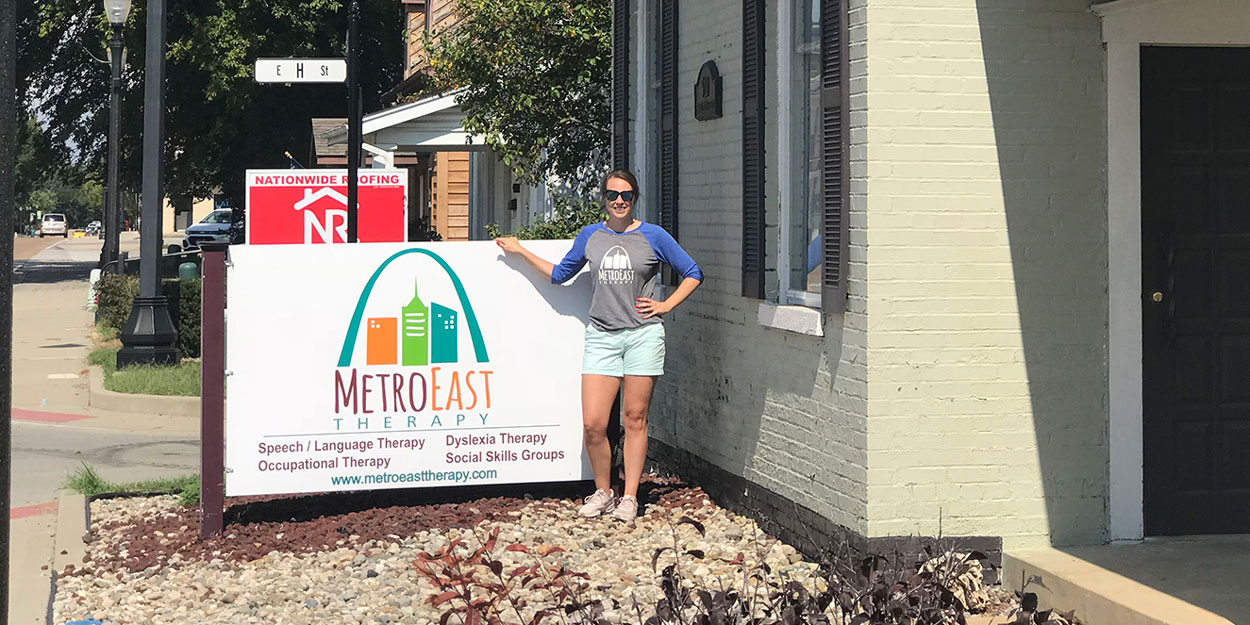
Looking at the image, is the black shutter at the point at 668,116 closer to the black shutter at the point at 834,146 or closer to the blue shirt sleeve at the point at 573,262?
the blue shirt sleeve at the point at 573,262

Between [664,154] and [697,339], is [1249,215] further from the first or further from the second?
[664,154]

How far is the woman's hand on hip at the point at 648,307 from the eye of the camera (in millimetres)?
7815

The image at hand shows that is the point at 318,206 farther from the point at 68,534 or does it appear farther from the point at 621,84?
the point at 68,534

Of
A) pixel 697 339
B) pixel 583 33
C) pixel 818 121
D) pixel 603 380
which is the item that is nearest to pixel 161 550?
pixel 603 380

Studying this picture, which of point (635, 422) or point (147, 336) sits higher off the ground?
point (147, 336)

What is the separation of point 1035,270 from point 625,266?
219 cm

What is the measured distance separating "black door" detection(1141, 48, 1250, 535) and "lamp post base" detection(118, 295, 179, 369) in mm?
11683

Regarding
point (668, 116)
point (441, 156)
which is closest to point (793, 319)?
point (668, 116)

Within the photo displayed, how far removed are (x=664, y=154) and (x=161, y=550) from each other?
3.87m

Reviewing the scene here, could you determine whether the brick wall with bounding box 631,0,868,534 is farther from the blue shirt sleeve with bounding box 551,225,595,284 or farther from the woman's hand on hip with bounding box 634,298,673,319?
the blue shirt sleeve with bounding box 551,225,595,284

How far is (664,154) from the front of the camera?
963cm

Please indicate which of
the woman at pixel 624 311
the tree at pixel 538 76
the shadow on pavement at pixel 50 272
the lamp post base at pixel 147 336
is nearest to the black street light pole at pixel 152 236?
the lamp post base at pixel 147 336

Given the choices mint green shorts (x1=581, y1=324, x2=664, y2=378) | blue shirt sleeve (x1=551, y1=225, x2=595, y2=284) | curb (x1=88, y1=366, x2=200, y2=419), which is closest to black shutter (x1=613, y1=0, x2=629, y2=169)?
blue shirt sleeve (x1=551, y1=225, x2=595, y2=284)

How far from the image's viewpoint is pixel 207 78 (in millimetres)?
36750
